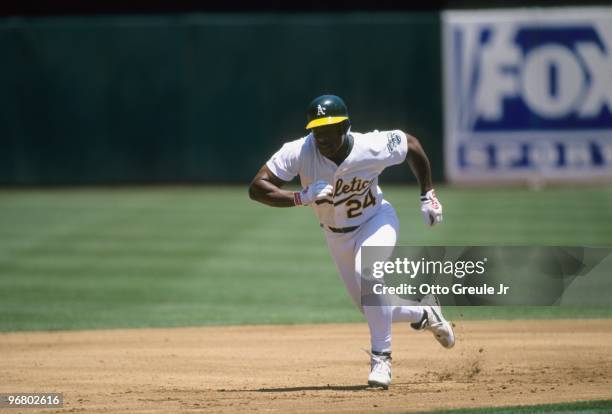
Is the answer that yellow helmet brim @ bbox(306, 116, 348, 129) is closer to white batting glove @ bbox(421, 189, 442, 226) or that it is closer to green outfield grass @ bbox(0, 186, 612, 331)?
white batting glove @ bbox(421, 189, 442, 226)

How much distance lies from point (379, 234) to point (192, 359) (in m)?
2.28

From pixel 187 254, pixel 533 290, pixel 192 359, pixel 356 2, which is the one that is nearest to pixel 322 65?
pixel 356 2

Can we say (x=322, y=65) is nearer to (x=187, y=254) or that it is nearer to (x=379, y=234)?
(x=187, y=254)

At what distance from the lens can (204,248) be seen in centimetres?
1475

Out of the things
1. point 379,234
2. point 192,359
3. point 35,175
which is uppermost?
point 379,234

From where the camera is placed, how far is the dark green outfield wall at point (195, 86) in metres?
21.1

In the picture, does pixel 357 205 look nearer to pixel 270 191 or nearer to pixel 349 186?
pixel 349 186

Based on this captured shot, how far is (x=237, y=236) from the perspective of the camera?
51.4 ft

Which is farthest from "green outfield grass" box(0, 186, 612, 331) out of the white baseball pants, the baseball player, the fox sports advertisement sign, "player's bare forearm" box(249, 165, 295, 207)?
"player's bare forearm" box(249, 165, 295, 207)

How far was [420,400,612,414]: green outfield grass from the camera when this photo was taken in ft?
19.9

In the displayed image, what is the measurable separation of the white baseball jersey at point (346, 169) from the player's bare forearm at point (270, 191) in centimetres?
5

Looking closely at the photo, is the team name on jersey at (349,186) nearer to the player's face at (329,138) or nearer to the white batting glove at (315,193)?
the player's face at (329,138)

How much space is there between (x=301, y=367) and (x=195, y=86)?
45.7 feet

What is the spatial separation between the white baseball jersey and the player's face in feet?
0.28
